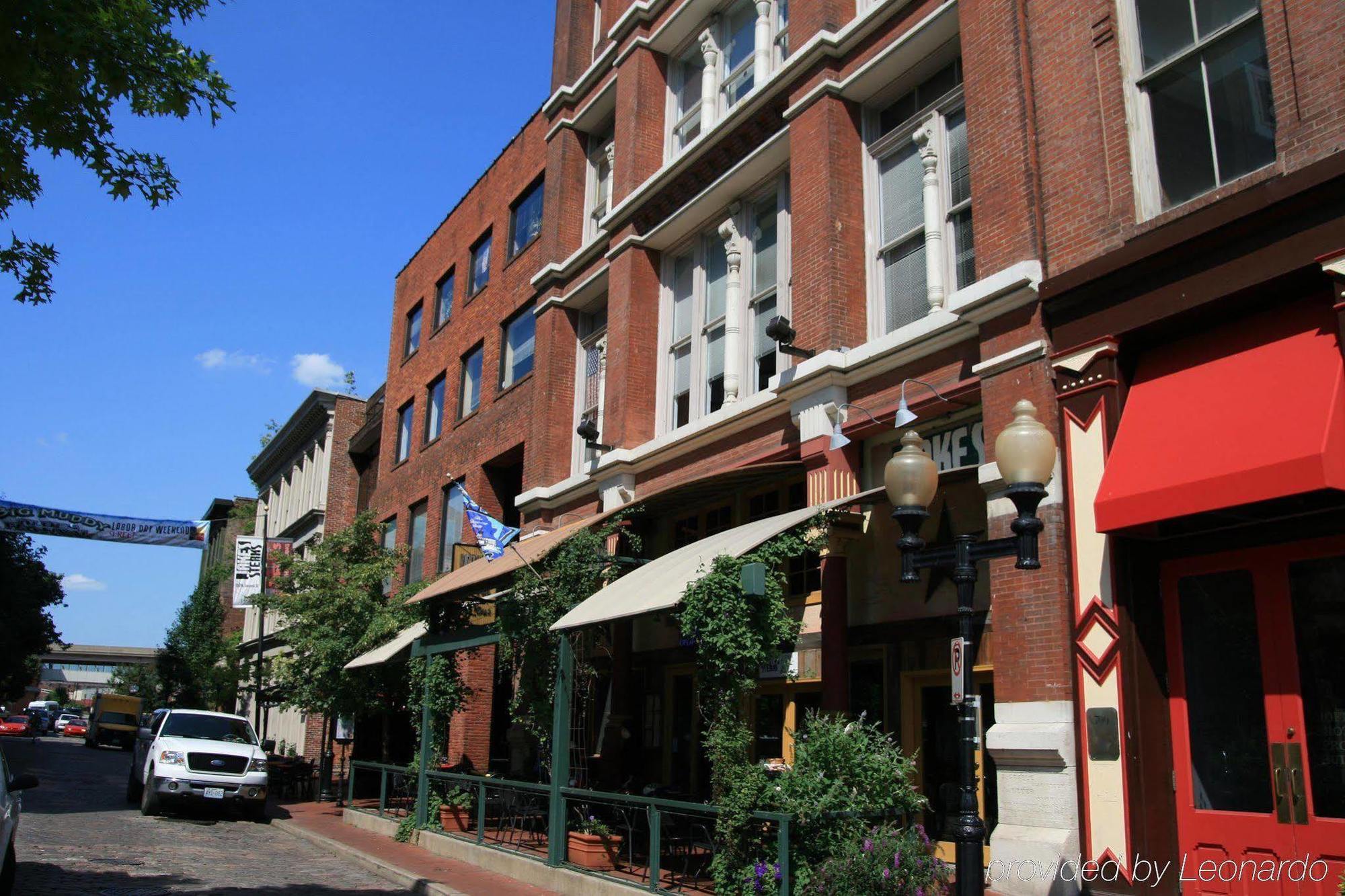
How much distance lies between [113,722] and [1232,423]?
180 feet

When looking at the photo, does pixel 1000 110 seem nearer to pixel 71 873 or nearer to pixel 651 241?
pixel 651 241

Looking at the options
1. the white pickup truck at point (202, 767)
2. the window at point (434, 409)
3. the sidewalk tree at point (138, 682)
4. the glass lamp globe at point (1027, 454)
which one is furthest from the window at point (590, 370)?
the sidewalk tree at point (138, 682)

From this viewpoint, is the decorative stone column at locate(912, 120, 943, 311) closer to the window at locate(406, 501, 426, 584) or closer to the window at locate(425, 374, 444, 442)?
the window at locate(406, 501, 426, 584)

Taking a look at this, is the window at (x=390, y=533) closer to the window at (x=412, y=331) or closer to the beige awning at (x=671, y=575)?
the window at (x=412, y=331)

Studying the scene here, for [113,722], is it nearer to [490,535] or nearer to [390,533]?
[390,533]

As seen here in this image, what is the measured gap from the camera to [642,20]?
18609 mm

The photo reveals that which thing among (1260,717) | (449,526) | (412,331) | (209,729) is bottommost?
(209,729)

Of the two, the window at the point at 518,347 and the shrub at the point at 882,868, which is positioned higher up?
the window at the point at 518,347

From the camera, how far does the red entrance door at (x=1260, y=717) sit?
7.58 meters

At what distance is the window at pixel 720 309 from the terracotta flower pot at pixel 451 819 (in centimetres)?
651

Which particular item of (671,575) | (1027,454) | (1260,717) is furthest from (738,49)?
(1260,717)

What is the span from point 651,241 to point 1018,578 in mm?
9671

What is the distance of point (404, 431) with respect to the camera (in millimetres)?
30422

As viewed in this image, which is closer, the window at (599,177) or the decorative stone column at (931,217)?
the decorative stone column at (931,217)
